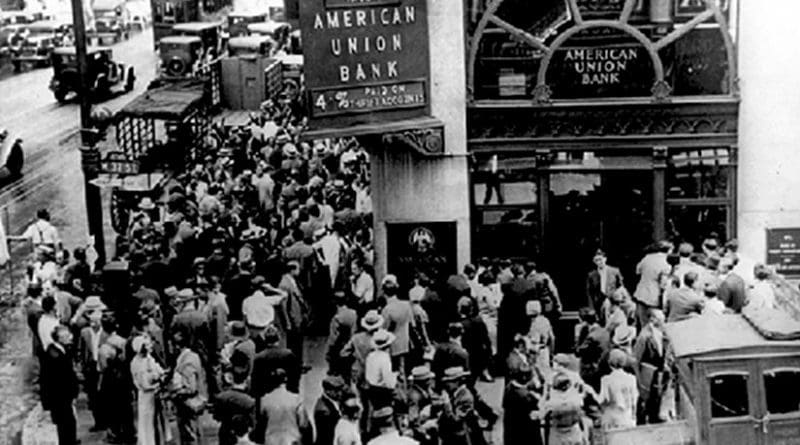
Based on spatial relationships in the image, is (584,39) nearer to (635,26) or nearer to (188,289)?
(635,26)

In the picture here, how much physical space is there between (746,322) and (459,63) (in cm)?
884

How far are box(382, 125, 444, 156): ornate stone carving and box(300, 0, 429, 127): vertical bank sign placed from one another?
3.49 ft

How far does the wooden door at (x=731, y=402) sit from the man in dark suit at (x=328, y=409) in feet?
13.9

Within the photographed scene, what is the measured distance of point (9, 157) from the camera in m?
35.7

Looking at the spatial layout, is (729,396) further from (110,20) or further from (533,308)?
(110,20)

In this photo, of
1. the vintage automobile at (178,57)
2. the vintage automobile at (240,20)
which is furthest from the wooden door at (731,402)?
the vintage automobile at (240,20)

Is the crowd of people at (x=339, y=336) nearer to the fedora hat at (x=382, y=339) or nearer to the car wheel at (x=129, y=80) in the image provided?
the fedora hat at (x=382, y=339)

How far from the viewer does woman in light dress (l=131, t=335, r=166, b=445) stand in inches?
653

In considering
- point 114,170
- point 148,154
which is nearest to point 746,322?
point 114,170

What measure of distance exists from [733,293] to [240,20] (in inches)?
1579

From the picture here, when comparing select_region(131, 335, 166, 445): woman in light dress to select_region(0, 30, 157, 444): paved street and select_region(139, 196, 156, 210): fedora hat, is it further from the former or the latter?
select_region(139, 196, 156, 210): fedora hat

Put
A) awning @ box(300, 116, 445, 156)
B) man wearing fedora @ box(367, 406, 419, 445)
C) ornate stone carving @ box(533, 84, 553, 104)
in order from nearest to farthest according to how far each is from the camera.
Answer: man wearing fedora @ box(367, 406, 419, 445) → awning @ box(300, 116, 445, 156) → ornate stone carving @ box(533, 84, 553, 104)

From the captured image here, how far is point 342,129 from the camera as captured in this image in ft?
66.5

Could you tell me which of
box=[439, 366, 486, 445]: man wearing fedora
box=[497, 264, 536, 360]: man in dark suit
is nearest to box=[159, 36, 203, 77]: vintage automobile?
box=[497, 264, 536, 360]: man in dark suit
